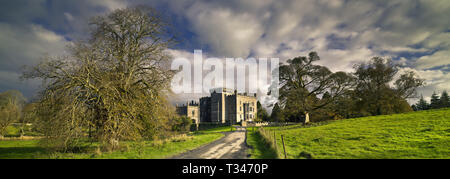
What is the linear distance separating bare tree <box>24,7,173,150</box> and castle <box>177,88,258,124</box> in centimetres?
4879

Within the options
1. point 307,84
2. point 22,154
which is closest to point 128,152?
point 22,154

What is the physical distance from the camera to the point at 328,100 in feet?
107

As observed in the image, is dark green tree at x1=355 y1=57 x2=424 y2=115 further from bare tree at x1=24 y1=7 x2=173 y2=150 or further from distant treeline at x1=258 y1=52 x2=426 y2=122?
bare tree at x1=24 y1=7 x2=173 y2=150

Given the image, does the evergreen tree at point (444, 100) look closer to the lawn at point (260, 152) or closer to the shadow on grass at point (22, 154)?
the lawn at point (260, 152)

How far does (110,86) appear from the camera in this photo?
12.0 m

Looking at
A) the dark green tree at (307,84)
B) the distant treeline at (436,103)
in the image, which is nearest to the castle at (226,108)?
the dark green tree at (307,84)

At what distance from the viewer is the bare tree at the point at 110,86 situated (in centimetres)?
1088

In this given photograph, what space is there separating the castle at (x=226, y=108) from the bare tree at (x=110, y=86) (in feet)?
160

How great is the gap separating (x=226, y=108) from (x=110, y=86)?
5522cm

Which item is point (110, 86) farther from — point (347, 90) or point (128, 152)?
point (347, 90)

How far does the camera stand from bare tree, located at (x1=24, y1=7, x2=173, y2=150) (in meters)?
10.9

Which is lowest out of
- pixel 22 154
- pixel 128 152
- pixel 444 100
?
pixel 22 154
